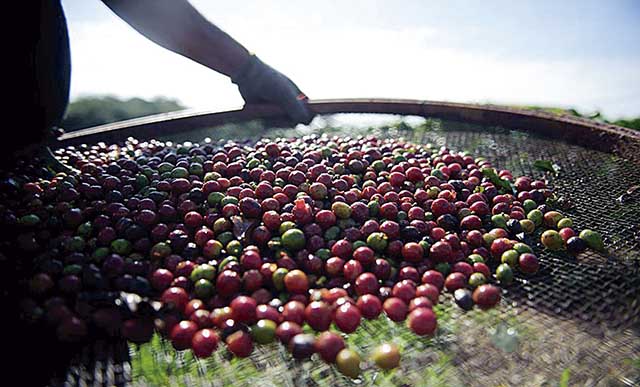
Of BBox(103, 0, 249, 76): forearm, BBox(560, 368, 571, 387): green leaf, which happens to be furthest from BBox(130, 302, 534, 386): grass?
BBox(103, 0, 249, 76): forearm

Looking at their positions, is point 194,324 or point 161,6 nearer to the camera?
point 194,324

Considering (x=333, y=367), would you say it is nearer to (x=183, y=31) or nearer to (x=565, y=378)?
(x=565, y=378)

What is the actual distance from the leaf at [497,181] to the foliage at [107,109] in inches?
238

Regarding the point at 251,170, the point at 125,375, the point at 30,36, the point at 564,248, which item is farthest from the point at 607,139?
the point at 30,36

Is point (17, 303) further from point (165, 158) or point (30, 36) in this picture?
point (30, 36)

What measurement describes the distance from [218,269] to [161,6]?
2207mm

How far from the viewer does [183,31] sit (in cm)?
343

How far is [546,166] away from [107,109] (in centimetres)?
736

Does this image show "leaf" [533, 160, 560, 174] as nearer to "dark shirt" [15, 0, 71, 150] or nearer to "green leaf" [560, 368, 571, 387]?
"green leaf" [560, 368, 571, 387]

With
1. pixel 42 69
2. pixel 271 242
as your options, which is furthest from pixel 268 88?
pixel 271 242

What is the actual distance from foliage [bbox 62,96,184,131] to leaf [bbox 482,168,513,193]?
19.8 ft

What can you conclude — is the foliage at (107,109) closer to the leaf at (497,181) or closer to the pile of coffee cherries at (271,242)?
the pile of coffee cherries at (271,242)

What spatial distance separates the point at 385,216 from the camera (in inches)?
92.3

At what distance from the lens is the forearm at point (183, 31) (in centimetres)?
330
